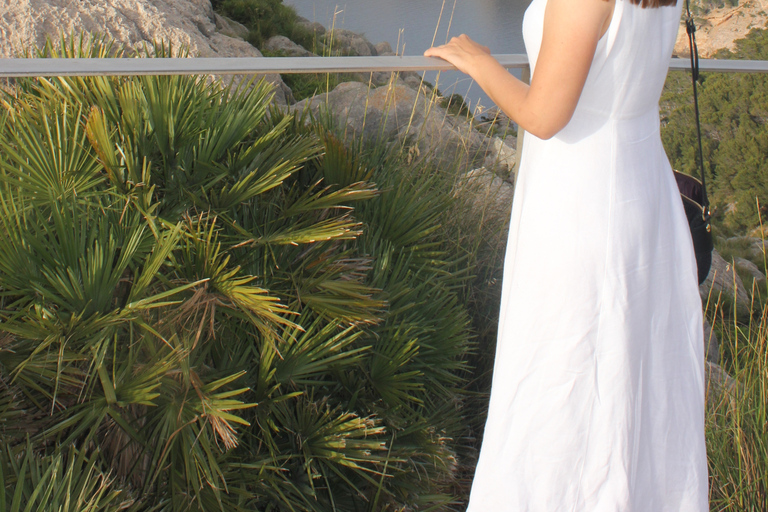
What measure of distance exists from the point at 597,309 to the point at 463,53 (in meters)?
0.65

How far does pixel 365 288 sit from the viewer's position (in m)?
1.71

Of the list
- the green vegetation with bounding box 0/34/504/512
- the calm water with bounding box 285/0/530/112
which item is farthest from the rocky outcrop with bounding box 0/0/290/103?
the green vegetation with bounding box 0/34/504/512

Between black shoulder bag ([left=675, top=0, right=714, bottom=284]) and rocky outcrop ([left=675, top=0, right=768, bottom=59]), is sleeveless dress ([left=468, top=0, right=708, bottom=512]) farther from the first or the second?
rocky outcrop ([left=675, top=0, right=768, bottom=59])

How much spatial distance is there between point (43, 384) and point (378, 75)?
7516 millimetres

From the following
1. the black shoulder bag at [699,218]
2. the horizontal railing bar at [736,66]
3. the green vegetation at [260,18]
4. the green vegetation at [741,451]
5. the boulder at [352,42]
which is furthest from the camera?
the green vegetation at [260,18]

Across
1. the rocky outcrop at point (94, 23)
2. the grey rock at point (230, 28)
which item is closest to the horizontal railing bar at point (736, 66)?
the rocky outcrop at point (94, 23)

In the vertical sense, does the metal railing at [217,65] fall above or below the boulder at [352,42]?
below

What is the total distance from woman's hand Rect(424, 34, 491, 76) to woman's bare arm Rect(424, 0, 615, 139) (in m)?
0.20

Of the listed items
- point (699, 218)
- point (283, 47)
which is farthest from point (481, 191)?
point (283, 47)

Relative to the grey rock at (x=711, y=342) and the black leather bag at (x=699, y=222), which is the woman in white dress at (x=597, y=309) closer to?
the black leather bag at (x=699, y=222)

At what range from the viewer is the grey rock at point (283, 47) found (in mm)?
10602

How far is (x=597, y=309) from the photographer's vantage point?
1354mm

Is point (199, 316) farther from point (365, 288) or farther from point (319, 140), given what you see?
point (319, 140)

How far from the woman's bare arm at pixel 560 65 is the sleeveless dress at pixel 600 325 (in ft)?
0.37
